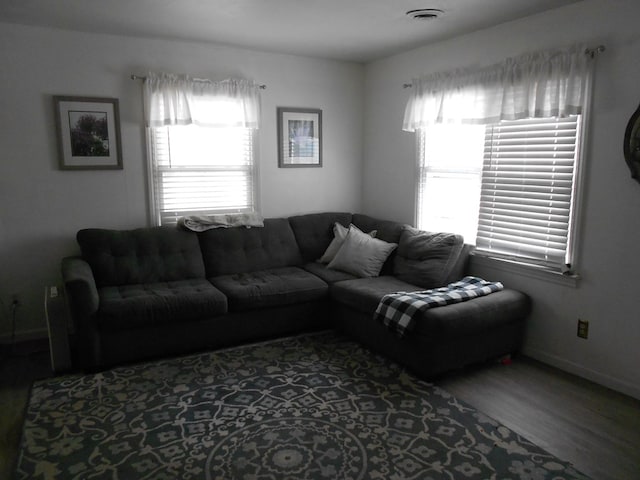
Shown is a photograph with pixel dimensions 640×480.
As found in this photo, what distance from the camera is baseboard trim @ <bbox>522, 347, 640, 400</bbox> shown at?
2963 millimetres

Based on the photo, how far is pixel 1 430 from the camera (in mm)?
2584

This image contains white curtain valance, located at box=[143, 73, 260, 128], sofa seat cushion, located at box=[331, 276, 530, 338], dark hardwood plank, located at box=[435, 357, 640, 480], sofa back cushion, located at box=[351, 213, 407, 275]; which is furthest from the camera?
sofa back cushion, located at box=[351, 213, 407, 275]

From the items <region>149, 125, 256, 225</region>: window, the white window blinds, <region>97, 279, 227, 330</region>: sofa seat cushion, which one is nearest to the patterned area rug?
<region>97, 279, 227, 330</region>: sofa seat cushion

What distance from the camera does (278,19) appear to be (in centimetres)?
346

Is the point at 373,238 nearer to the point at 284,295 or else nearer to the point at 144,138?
the point at 284,295

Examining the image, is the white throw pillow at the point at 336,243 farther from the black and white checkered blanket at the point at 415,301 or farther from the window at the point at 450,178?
the black and white checkered blanket at the point at 415,301

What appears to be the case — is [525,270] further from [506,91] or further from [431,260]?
[506,91]

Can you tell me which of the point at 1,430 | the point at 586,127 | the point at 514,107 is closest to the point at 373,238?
the point at 514,107

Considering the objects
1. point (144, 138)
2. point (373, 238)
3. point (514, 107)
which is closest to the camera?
point (514, 107)

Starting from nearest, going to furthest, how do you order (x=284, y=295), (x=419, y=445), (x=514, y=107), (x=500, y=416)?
(x=419, y=445), (x=500, y=416), (x=514, y=107), (x=284, y=295)

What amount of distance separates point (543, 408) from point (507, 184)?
5.25 ft

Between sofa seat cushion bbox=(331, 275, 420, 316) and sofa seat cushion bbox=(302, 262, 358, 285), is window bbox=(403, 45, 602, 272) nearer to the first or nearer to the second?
sofa seat cushion bbox=(331, 275, 420, 316)

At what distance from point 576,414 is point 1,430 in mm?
3188

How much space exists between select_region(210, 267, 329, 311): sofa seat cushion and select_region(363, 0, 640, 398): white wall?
1478mm
